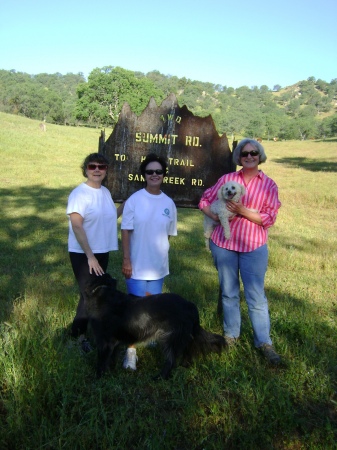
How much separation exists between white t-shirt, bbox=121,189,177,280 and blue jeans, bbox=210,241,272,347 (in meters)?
0.53

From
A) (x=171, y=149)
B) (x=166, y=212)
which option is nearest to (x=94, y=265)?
(x=166, y=212)

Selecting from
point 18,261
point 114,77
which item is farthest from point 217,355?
point 114,77

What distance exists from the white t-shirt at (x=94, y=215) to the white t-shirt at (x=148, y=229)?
17cm

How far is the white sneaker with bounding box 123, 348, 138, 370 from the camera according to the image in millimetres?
3900

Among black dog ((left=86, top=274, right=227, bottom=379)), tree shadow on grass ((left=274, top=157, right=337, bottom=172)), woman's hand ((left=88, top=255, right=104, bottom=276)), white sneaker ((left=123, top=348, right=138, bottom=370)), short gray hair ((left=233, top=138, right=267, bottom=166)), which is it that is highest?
short gray hair ((left=233, top=138, right=267, bottom=166))

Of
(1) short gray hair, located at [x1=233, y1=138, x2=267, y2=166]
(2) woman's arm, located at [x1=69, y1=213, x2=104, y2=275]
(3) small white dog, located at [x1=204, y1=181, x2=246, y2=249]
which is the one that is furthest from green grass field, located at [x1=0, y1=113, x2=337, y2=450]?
(1) short gray hair, located at [x1=233, y1=138, x2=267, y2=166]

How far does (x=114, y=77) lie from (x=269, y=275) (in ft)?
205

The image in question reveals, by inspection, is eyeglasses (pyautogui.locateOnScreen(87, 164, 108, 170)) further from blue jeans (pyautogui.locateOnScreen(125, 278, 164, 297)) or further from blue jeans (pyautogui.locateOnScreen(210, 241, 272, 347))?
blue jeans (pyautogui.locateOnScreen(210, 241, 272, 347))

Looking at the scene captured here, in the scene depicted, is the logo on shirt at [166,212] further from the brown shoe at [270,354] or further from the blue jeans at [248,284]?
the brown shoe at [270,354]

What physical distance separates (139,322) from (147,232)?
84 cm

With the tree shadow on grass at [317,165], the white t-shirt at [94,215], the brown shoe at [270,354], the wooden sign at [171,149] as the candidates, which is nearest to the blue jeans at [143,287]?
the white t-shirt at [94,215]

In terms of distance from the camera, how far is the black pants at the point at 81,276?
4.05 metres

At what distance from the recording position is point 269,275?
709 centimetres

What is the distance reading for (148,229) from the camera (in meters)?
4.02
